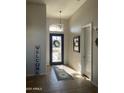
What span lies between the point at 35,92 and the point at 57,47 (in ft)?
16.6

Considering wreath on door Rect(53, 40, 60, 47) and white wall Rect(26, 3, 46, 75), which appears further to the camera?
wreath on door Rect(53, 40, 60, 47)

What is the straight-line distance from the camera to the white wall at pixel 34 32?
5316 mm

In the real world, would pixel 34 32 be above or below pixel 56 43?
above

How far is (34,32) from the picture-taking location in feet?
17.8

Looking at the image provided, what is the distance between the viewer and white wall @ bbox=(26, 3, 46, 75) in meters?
5.32

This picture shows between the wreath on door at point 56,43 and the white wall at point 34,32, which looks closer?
the white wall at point 34,32

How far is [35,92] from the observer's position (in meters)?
3.52

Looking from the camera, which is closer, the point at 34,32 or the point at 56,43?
the point at 34,32
